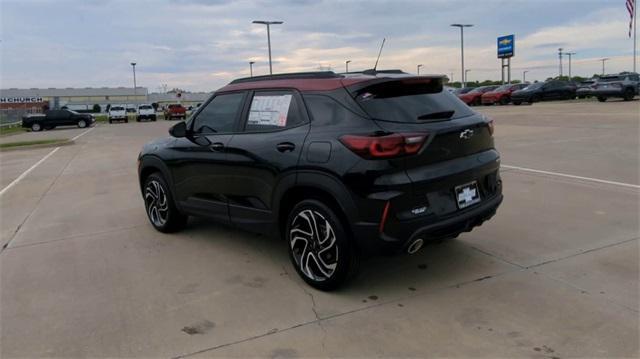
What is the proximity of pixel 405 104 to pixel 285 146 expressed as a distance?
1.03 m

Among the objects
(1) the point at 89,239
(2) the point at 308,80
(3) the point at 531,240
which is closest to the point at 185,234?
(1) the point at 89,239

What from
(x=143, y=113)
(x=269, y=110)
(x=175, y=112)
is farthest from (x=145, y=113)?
(x=269, y=110)

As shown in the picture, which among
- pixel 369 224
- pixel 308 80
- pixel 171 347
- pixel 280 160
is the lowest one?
pixel 171 347

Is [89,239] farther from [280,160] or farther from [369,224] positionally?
[369,224]

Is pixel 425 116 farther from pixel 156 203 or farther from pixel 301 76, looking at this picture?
pixel 156 203

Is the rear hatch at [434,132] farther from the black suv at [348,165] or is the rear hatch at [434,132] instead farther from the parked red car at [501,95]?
the parked red car at [501,95]

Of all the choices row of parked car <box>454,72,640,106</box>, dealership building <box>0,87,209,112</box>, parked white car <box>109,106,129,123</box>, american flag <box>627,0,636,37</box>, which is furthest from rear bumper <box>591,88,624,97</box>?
dealership building <box>0,87,209,112</box>

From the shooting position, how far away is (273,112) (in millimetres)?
4504

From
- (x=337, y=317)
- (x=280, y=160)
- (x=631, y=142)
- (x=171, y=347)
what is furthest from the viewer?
(x=631, y=142)

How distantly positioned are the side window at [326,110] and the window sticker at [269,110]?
27 centimetres

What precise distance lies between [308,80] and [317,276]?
164 centimetres

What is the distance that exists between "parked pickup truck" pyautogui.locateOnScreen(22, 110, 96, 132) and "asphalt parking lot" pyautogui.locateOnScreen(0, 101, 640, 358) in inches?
1333

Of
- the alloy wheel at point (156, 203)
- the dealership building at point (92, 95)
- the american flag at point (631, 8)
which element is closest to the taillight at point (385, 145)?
the alloy wheel at point (156, 203)

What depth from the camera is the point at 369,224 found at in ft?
12.1
